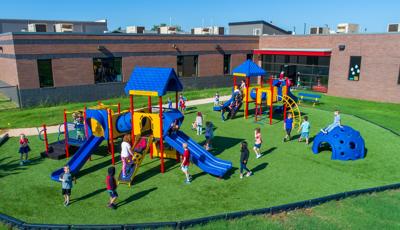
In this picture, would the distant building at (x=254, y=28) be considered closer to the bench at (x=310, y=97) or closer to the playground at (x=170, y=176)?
the bench at (x=310, y=97)

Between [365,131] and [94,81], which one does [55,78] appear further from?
[365,131]

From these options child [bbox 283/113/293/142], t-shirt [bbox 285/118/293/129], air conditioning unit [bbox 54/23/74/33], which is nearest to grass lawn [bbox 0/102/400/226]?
child [bbox 283/113/293/142]

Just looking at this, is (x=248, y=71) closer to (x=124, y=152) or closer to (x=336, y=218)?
(x=124, y=152)

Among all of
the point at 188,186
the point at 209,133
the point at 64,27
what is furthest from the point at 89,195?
the point at 64,27

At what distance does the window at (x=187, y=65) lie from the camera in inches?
1329

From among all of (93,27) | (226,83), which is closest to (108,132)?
(226,83)

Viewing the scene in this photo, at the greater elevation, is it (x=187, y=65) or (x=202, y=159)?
(x=187, y=65)

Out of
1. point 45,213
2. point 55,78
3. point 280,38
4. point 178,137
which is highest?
point 280,38

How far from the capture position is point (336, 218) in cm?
1005

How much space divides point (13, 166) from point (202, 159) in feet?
26.0

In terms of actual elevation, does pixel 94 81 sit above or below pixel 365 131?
above

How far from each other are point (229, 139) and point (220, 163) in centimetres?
452

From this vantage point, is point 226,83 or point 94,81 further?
point 226,83

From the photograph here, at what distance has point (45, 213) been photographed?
1037 centimetres
